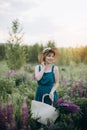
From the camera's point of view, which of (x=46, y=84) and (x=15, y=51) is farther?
(x=15, y=51)

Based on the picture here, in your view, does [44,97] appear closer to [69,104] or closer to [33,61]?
[69,104]

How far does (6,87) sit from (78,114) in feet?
15.3

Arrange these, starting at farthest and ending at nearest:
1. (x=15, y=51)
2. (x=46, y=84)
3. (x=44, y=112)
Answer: (x=15, y=51) < (x=46, y=84) < (x=44, y=112)

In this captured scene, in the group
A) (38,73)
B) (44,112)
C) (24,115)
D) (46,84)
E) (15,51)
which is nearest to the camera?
(24,115)

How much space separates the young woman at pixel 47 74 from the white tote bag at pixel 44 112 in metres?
0.66

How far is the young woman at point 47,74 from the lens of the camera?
663cm

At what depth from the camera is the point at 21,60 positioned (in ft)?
73.4

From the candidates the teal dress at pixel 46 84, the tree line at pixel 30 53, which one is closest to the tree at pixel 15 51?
the tree line at pixel 30 53

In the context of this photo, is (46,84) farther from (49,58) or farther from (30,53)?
(30,53)

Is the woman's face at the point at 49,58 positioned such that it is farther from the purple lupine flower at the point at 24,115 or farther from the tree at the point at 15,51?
the tree at the point at 15,51

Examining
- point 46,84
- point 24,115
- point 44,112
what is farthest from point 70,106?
point 46,84

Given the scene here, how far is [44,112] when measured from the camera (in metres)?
5.89

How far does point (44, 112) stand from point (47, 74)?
0.99m

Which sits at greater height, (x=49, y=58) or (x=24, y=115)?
(x=49, y=58)
